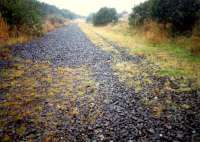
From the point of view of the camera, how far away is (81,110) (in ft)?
19.9

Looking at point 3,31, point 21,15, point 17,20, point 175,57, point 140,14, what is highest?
point 140,14

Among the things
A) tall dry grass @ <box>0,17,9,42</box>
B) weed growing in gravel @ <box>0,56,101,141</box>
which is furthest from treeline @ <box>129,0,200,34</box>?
tall dry grass @ <box>0,17,9,42</box>

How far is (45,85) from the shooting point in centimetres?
803

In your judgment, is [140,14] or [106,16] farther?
[106,16]

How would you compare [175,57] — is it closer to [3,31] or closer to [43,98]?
[43,98]

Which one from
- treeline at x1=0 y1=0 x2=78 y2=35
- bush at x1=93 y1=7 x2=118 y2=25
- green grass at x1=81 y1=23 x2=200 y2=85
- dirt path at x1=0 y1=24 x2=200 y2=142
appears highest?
bush at x1=93 y1=7 x2=118 y2=25

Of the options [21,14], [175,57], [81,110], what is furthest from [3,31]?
[81,110]

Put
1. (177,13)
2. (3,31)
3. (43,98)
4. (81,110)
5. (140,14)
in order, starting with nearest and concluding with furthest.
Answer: (81,110), (43,98), (3,31), (177,13), (140,14)

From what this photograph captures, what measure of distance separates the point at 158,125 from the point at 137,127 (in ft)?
1.45

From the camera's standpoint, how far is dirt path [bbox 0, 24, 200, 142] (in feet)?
15.9

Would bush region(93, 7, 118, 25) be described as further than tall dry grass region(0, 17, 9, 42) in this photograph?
Yes

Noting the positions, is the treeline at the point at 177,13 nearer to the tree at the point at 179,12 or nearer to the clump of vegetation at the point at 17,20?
the tree at the point at 179,12

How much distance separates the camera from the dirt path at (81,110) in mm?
4852

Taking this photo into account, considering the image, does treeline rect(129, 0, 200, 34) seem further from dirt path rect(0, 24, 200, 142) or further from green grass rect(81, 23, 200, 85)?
dirt path rect(0, 24, 200, 142)
